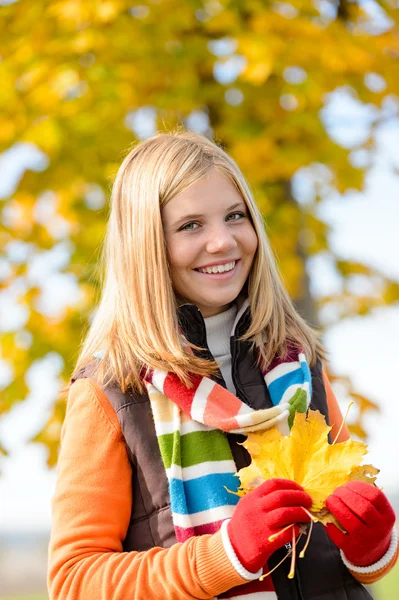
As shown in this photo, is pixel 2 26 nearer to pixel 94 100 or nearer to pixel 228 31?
pixel 94 100

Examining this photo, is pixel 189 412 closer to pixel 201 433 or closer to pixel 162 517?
pixel 201 433

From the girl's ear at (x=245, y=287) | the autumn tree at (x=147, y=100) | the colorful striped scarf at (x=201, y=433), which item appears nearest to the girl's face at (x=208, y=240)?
the girl's ear at (x=245, y=287)

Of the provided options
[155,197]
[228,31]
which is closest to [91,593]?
[155,197]

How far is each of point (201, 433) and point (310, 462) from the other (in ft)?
0.95

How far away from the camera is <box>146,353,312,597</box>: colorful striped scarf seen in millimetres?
1831

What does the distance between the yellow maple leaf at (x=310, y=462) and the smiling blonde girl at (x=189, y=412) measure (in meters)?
0.07

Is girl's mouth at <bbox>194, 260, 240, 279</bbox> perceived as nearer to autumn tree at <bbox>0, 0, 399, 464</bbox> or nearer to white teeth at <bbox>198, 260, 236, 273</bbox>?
white teeth at <bbox>198, 260, 236, 273</bbox>

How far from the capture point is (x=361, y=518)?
1.65 meters

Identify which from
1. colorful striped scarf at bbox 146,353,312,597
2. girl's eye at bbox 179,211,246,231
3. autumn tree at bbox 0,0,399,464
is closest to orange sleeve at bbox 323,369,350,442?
colorful striped scarf at bbox 146,353,312,597

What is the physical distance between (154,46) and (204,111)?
1.80 ft

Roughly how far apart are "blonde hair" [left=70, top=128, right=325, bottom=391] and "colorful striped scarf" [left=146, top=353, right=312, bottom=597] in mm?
49

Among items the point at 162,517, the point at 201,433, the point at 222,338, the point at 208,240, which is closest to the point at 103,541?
the point at 162,517

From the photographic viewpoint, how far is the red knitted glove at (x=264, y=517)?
5.21ft

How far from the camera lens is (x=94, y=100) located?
422 cm
